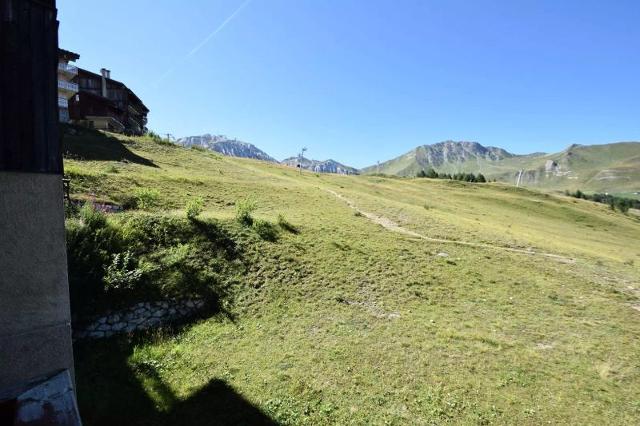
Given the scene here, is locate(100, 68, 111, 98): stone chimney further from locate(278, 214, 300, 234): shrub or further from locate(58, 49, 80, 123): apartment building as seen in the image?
locate(278, 214, 300, 234): shrub

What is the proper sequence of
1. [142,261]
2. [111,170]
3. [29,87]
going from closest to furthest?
[29,87] < [142,261] < [111,170]

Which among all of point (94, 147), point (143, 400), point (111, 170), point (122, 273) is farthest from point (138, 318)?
point (94, 147)

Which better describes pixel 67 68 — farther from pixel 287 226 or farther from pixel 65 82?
pixel 287 226

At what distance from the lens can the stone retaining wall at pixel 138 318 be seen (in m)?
13.2

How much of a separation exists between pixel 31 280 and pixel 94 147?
39.2 meters

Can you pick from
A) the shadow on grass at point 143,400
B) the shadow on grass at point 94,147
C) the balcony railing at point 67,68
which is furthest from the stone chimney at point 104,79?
the shadow on grass at point 143,400

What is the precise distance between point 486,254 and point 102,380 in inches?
953

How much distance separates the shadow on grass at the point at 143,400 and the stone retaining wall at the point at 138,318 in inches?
41.4

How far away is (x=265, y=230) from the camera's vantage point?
75.2 feet

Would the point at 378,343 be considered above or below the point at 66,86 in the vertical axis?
below

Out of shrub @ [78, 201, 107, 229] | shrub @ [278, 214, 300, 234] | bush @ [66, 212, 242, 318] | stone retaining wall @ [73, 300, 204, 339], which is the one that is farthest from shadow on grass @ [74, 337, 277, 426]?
shrub @ [278, 214, 300, 234]

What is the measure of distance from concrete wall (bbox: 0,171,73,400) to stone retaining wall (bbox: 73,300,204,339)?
5.39 metres

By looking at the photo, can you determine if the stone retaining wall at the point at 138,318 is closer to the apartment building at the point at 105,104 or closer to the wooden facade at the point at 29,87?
the wooden facade at the point at 29,87

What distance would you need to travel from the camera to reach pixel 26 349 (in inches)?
309
